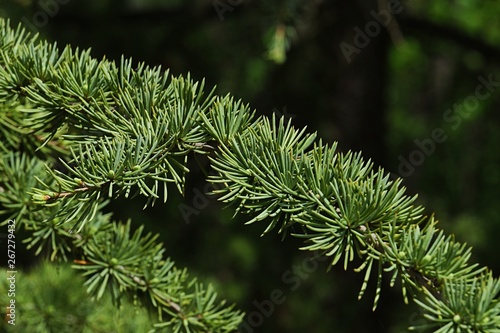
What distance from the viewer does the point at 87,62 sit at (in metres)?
0.62

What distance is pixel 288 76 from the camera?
2.19 metres

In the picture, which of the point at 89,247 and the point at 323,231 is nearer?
the point at 323,231

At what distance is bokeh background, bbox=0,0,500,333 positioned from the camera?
1.85m

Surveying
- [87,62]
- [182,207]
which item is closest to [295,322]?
[182,207]

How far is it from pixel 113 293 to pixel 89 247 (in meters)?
0.06

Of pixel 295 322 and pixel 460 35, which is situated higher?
pixel 460 35

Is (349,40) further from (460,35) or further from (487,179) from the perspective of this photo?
(487,179)

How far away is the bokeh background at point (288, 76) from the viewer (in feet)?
6.06

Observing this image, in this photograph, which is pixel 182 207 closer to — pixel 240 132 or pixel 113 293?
pixel 113 293

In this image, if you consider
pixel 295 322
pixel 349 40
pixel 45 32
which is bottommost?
pixel 295 322

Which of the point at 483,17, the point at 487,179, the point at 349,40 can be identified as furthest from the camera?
the point at 487,179

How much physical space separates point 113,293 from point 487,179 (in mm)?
3264

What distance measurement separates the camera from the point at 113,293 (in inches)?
26.7

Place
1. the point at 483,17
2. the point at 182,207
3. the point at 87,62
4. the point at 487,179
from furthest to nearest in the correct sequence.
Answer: the point at 487,179, the point at 483,17, the point at 182,207, the point at 87,62
